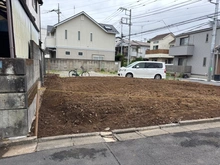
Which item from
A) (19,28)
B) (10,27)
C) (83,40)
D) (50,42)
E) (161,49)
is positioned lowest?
(10,27)

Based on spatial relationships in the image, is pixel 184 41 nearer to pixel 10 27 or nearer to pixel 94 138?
pixel 94 138

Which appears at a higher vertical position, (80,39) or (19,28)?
(80,39)

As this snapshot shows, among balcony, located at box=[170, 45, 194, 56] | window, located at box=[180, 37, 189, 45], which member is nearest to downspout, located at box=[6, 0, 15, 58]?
balcony, located at box=[170, 45, 194, 56]

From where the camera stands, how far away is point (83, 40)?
80.5 feet

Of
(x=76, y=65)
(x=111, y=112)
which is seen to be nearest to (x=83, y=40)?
(x=76, y=65)

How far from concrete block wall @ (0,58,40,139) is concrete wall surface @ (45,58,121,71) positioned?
1741cm

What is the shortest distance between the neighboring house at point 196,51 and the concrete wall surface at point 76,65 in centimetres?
958

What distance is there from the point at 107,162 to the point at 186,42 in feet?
84.7

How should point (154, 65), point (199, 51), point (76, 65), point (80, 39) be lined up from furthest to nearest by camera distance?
point (80, 39), point (199, 51), point (76, 65), point (154, 65)

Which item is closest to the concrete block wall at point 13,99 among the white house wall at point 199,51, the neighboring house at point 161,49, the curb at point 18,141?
the curb at point 18,141

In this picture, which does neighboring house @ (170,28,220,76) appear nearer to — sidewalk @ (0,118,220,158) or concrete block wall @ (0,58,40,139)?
sidewalk @ (0,118,220,158)

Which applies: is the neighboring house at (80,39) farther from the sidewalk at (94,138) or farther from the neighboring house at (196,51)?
the sidewalk at (94,138)

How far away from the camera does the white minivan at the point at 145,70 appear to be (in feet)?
45.9

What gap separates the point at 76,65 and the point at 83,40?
5289 millimetres
